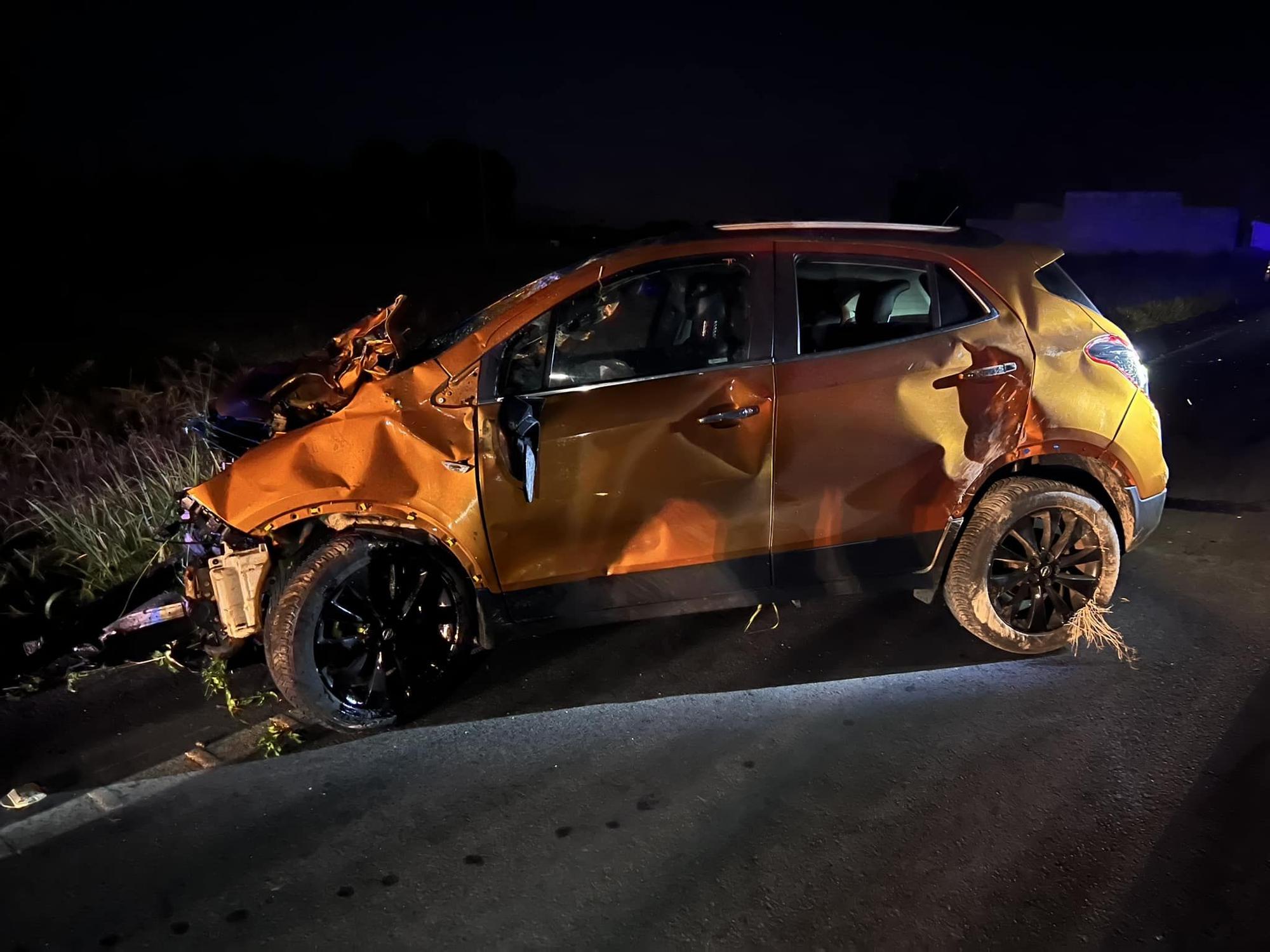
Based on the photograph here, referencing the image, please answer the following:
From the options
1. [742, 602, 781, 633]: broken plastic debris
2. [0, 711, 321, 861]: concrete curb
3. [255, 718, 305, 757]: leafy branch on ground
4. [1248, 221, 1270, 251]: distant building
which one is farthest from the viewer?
[1248, 221, 1270, 251]: distant building

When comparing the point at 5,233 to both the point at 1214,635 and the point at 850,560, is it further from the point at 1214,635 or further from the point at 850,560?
the point at 1214,635

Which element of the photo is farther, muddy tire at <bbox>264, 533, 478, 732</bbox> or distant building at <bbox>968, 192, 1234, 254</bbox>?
distant building at <bbox>968, 192, 1234, 254</bbox>

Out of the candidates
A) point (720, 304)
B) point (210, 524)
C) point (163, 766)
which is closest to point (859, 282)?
point (720, 304)

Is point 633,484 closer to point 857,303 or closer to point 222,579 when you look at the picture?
point 857,303

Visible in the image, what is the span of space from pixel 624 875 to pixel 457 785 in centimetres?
83

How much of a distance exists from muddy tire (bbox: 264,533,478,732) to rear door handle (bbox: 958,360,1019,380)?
2221 mm

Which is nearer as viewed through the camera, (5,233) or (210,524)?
(210,524)

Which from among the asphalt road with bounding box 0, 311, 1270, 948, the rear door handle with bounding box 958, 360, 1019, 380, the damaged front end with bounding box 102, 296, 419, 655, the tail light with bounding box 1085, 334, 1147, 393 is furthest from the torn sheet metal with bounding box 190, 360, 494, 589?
the tail light with bounding box 1085, 334, 1147, 393

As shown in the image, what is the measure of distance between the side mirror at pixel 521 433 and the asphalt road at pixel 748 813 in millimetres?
1070

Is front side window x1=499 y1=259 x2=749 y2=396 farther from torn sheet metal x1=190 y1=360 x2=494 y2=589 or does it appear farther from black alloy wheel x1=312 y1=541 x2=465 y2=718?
black alloy wheel x1=312 y1=541 x2=465 y2=718

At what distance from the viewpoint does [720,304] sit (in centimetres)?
405

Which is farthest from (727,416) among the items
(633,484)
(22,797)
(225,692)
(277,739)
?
(22,797)

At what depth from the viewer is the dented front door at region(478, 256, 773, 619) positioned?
12.4 ft

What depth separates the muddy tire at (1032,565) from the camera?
4195 mm
